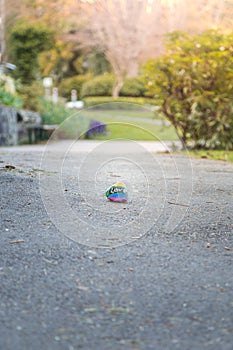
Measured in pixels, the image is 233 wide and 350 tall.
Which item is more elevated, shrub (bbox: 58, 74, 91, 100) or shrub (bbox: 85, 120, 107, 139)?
shrub (bbox: 58, 74, 91, 100)

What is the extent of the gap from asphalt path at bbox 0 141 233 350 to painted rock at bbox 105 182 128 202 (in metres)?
0.04

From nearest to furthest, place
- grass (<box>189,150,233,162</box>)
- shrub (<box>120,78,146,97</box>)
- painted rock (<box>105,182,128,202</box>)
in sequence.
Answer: painted rock (<box>105,182,128,202</box>), grass (<box>189,150,233,162</box>), shrub (<box>120,78,146,97</box>)

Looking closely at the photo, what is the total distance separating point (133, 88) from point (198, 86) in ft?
43.2

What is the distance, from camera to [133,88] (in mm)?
21094

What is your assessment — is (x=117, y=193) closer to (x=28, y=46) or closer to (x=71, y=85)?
(x=28, y=46)

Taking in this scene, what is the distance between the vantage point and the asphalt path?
5.98 feet

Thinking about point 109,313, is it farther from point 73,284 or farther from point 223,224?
point 223,224

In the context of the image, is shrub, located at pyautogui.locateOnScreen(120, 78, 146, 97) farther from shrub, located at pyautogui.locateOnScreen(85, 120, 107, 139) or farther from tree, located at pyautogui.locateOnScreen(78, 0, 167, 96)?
shrub, located at pyautogui.locateOnScreen(85, 120, 107, 139)

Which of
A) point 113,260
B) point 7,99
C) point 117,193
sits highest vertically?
point 7,99

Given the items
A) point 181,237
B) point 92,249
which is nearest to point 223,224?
point 181,237

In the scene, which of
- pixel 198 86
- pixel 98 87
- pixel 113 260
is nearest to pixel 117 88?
pixel 98 87

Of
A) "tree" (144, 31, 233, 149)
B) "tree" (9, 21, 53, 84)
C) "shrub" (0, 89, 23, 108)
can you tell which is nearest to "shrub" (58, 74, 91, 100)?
"tree" (9, 21, 53, 84)

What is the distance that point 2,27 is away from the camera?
23.3m

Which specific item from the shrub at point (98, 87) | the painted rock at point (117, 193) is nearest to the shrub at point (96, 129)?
the painted rock at point (117, 193)
